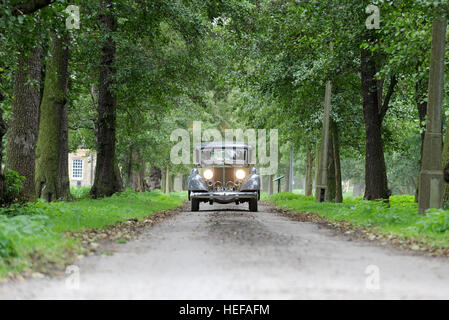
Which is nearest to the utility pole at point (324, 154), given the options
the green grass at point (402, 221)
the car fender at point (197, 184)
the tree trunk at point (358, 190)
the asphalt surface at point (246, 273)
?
the car fender at point (197, 184)

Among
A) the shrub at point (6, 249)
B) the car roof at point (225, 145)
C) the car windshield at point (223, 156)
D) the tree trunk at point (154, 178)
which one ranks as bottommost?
the tree trunk at point (154, 178)

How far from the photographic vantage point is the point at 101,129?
20875mm

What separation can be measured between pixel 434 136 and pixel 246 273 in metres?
6.63

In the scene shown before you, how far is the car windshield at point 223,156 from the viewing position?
64.2 feet

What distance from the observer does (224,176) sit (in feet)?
63.4

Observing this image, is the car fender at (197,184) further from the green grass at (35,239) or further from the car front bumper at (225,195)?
the green grass at (35,239)

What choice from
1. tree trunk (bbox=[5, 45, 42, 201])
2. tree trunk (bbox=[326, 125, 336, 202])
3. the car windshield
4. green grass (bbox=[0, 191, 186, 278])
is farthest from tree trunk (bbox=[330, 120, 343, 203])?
green grass (bbox=[0, 191, 186, 278])

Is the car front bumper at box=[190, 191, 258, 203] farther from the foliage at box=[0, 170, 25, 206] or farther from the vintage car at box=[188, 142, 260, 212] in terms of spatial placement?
the foliage at box=[0, 170, 25, 206]

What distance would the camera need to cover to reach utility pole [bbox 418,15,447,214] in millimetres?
10867

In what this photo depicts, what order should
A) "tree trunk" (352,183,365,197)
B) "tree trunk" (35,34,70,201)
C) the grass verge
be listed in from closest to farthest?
the grass verge
"tree trunk" (35,34,70,201)
"tree trunk" (352,183,365,197)

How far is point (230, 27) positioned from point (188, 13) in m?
1.51

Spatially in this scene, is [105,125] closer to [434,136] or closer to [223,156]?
[223,156]

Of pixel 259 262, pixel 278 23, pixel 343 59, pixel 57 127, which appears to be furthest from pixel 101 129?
pixel 259 262
